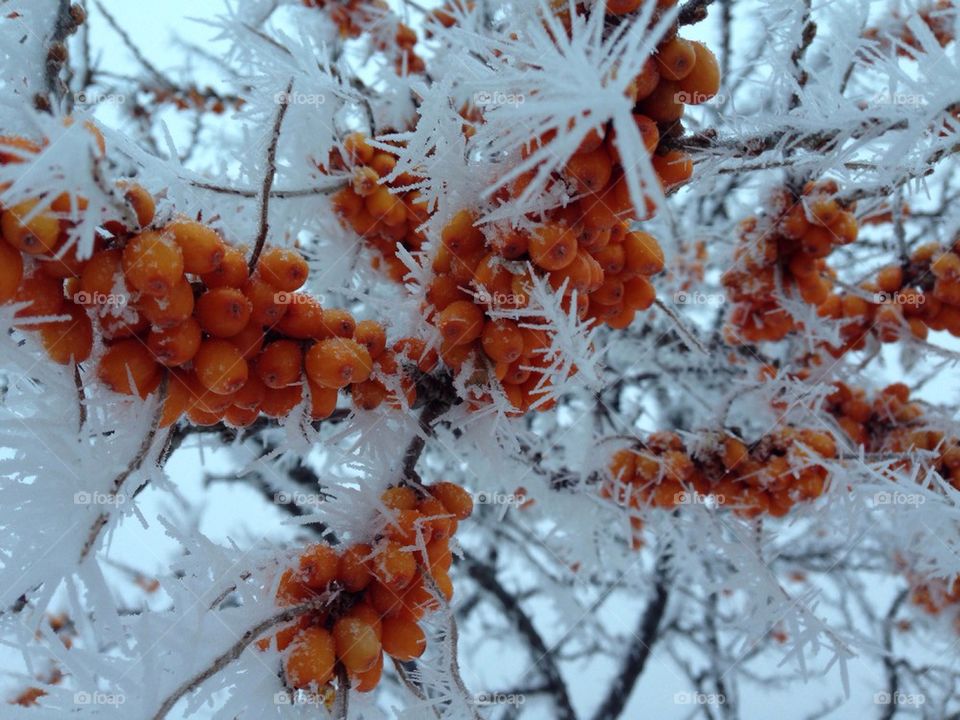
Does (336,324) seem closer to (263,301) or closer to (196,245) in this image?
(263,301)

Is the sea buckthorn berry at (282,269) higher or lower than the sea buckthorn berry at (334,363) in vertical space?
higher

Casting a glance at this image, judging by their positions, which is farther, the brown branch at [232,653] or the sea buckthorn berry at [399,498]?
the sea buckthorn berry at [399,498]

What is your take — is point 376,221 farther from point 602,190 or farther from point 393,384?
point 602,190

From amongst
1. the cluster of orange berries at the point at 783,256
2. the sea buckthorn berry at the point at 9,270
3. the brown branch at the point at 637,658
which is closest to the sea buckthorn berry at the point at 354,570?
the sea buckthorn berry at the point at 9,270

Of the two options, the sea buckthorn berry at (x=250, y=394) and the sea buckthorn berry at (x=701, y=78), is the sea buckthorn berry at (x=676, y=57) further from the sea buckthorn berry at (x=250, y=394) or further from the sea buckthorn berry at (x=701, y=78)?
the sea buckthorn berry at (x=250, y=394)

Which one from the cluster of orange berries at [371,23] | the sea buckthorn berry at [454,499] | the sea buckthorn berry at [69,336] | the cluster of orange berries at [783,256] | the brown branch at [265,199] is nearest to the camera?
the sea buckthorn berry at [69,336]

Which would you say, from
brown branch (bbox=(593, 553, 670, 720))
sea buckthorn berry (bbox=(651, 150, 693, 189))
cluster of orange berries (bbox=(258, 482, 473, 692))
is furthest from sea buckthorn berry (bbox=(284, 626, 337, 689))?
brown branch (bbox=(593, 553, 670, 720))

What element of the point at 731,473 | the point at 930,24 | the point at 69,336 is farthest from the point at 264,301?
the point at 930,24
